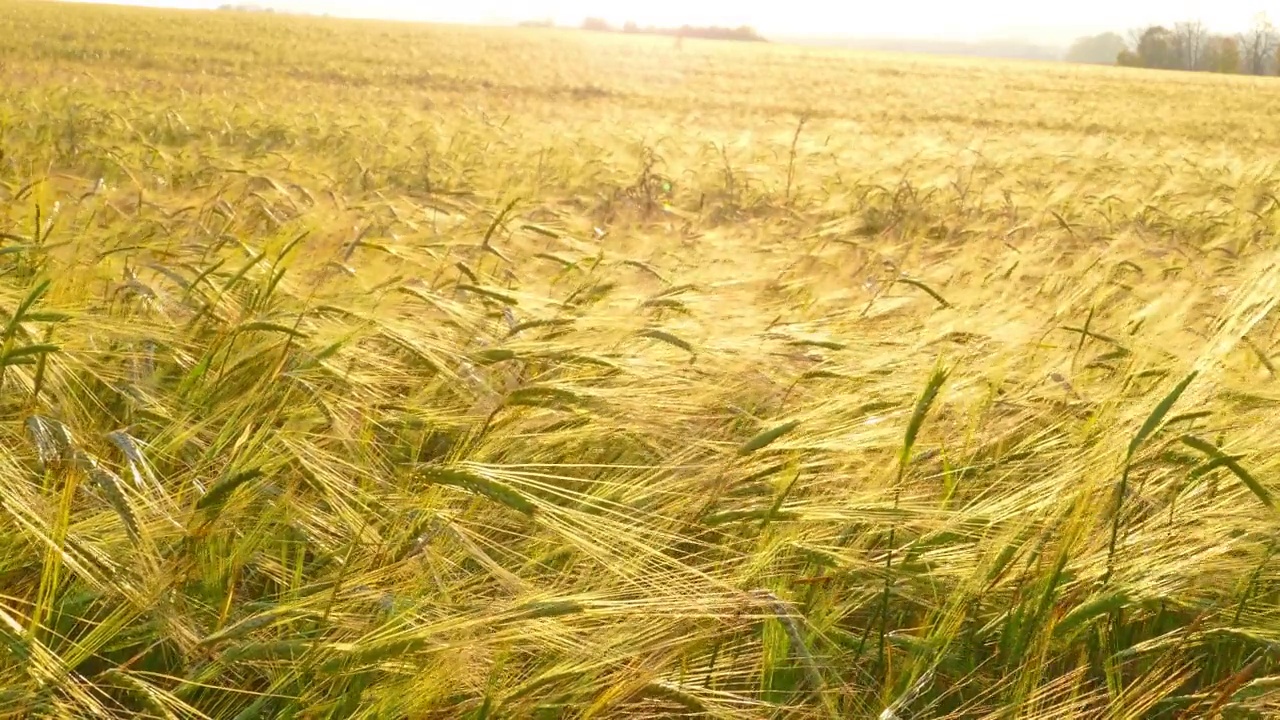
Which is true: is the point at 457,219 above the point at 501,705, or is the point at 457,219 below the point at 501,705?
above

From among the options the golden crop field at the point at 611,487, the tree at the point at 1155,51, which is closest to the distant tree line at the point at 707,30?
the tree at the point at 1155,51

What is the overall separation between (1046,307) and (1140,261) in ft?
3.08

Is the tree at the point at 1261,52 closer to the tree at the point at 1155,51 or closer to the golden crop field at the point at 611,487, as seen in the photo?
the tree at the point at 1155,51

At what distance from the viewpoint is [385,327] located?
4.73 ft

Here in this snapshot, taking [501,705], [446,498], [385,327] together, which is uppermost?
[385,327]

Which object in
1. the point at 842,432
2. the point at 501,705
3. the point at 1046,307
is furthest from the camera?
the point at 1046,307

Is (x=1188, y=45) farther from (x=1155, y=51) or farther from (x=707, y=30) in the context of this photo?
(x=707, y=30)

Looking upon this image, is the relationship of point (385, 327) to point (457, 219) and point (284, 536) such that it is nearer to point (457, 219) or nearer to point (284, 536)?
point (284, 536)

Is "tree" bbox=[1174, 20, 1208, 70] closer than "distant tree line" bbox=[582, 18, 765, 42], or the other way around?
"tree" bbox=[1174, 20, 1208, 70]

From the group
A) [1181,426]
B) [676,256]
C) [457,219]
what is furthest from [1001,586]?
[457,219]

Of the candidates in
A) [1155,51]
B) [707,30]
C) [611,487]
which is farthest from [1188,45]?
[611,487]

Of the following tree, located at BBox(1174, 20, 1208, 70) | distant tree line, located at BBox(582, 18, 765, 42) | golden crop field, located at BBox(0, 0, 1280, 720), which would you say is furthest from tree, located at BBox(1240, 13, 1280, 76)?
golden crop field, located at BBox(0, 0, 1280, 720)

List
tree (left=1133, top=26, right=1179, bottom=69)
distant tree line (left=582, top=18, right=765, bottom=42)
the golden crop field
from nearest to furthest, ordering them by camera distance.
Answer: the golden crop field → tree (left=1133, top=26, right=1179, bottom=69) → distant tree line (left=582, top=18, right=765, bottom=42)

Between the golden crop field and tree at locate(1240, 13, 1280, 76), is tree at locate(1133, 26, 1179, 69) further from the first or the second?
the golden crop field
